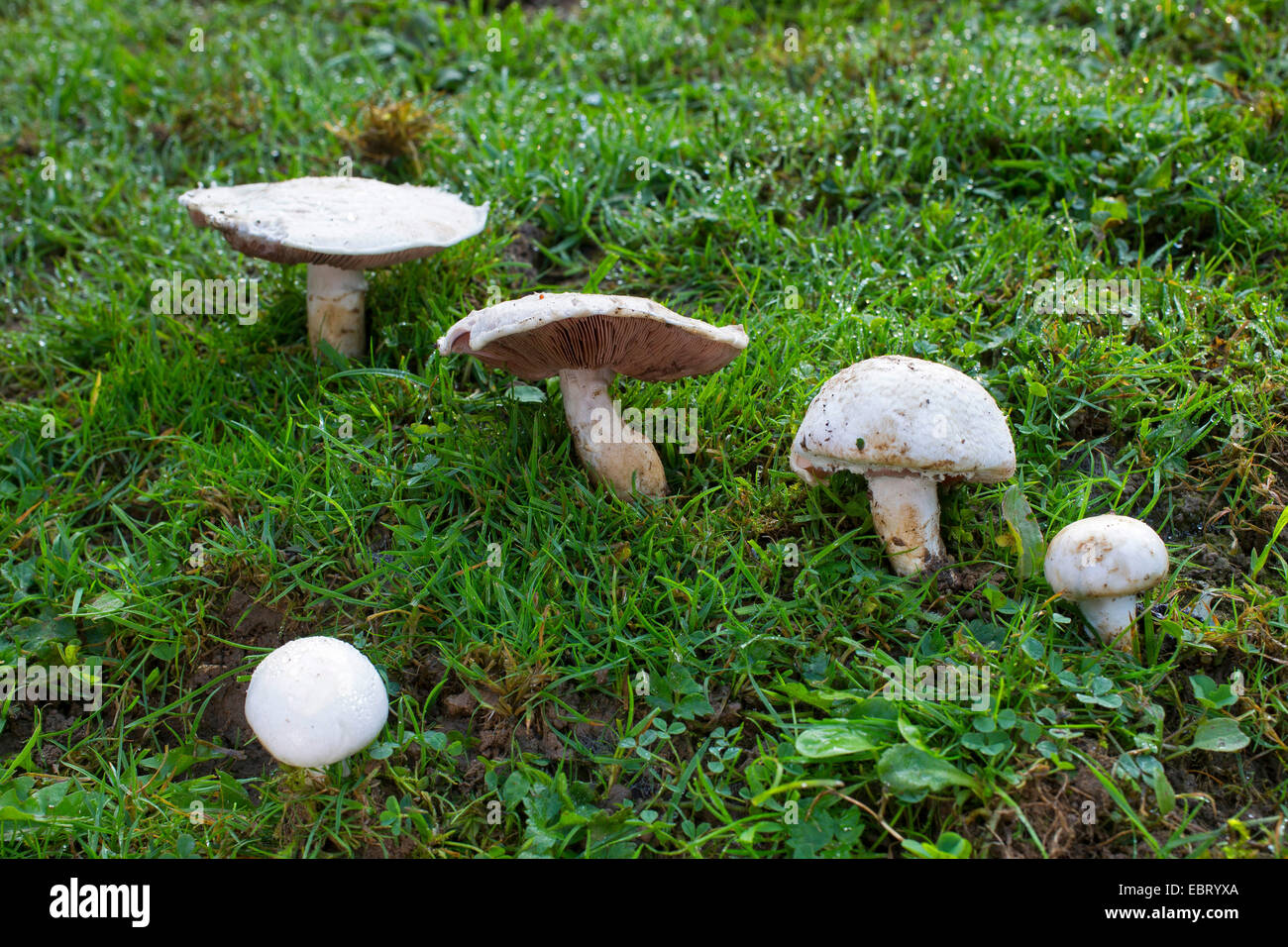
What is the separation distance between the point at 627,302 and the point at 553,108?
111 inches

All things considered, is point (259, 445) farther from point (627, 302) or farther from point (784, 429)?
point (784, 429)

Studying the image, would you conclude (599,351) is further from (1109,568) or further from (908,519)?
(1109,568)

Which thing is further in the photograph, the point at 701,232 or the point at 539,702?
the point at 701,232

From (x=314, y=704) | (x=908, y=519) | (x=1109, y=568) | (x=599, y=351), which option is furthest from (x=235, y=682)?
(x=1109, y=568)

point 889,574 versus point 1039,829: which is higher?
point 889,574

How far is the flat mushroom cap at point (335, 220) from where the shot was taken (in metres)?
3.39

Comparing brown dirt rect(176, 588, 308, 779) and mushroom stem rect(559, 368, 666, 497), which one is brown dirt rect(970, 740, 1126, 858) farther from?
brown dirt rect(176, 588, 308, 779)

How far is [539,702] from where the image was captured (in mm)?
2801

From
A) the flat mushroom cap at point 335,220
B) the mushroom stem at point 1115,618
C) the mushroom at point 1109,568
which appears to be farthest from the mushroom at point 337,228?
the mushroom stem at point 1115,618

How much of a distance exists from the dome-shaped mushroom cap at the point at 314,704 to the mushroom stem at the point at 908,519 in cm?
158

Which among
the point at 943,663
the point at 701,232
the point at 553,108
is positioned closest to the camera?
the point at 943,663

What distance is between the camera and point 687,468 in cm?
341

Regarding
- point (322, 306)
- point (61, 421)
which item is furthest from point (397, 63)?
point (61, 421)

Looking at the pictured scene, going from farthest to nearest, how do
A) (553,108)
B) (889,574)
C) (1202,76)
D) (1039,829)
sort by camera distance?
(553,108), (1202,76), (889,574), (1039,829)
